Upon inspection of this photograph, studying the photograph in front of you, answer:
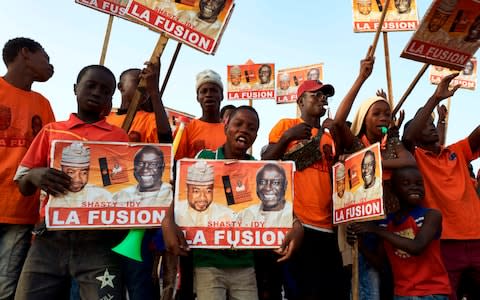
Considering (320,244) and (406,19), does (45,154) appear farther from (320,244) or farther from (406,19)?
(406,19)

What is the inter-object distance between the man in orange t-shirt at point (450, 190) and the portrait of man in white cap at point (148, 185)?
2245 millimetres

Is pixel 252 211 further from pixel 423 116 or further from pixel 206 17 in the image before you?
pixel 423 116

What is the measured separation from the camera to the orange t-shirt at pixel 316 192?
3.48 m

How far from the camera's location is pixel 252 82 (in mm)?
8945

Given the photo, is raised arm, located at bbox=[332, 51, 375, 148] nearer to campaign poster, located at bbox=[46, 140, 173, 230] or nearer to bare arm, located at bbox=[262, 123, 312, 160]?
bare arm, located at bbox=[262, 123, 312, 160]

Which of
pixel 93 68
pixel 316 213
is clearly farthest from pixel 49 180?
pixel 316 213

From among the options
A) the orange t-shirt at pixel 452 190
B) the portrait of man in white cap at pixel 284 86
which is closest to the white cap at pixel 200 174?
the orange t-shirt at pixel 452 190

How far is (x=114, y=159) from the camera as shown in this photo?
8.98 feet

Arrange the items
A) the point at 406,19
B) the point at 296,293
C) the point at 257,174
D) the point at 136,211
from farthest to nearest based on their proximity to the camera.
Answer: the point at 406,19
the point at 296,293
the point at 257,174
the point at 136,211

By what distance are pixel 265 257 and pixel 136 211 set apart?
4.32ft

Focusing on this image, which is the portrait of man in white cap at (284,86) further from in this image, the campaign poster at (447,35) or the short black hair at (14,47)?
the short black hair at (14,47)

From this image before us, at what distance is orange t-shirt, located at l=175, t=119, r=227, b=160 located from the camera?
394 cm

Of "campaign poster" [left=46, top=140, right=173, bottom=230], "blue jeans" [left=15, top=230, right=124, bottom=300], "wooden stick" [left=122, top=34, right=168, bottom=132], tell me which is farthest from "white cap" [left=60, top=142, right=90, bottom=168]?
"wooden stick" [left=122, top=34, right=168, bottom=132]

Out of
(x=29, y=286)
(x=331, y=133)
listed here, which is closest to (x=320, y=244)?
(x=331, y=133)
